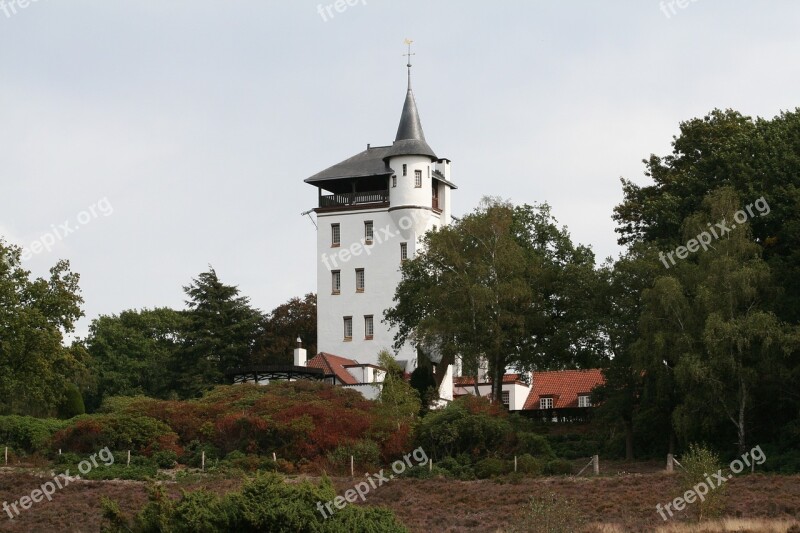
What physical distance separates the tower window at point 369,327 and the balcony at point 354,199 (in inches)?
238

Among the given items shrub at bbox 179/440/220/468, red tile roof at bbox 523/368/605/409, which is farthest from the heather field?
red tile roof at bbox 523/368/605/409

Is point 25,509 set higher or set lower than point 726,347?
lower

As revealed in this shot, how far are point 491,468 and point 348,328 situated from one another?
27.8 m

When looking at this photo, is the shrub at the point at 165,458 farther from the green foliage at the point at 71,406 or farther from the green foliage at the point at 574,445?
the green foliage at the point at 71,406

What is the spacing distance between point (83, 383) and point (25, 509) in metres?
37.1

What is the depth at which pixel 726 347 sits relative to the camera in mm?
42906

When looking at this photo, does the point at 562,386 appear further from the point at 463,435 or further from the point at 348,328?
the point at 463,435

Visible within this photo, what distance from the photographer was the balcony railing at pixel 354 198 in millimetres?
72481

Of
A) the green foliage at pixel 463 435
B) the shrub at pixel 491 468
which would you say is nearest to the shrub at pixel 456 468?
the shrub at pixel 491 468

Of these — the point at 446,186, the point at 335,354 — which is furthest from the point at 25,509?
the point at 446,186

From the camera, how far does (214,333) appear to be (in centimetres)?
7138

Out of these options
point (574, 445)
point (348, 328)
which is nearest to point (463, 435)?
point (574, 445)

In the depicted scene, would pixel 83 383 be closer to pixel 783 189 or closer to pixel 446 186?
pixel 446 186

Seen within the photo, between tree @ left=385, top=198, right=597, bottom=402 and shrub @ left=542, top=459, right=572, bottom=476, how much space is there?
7690mm
